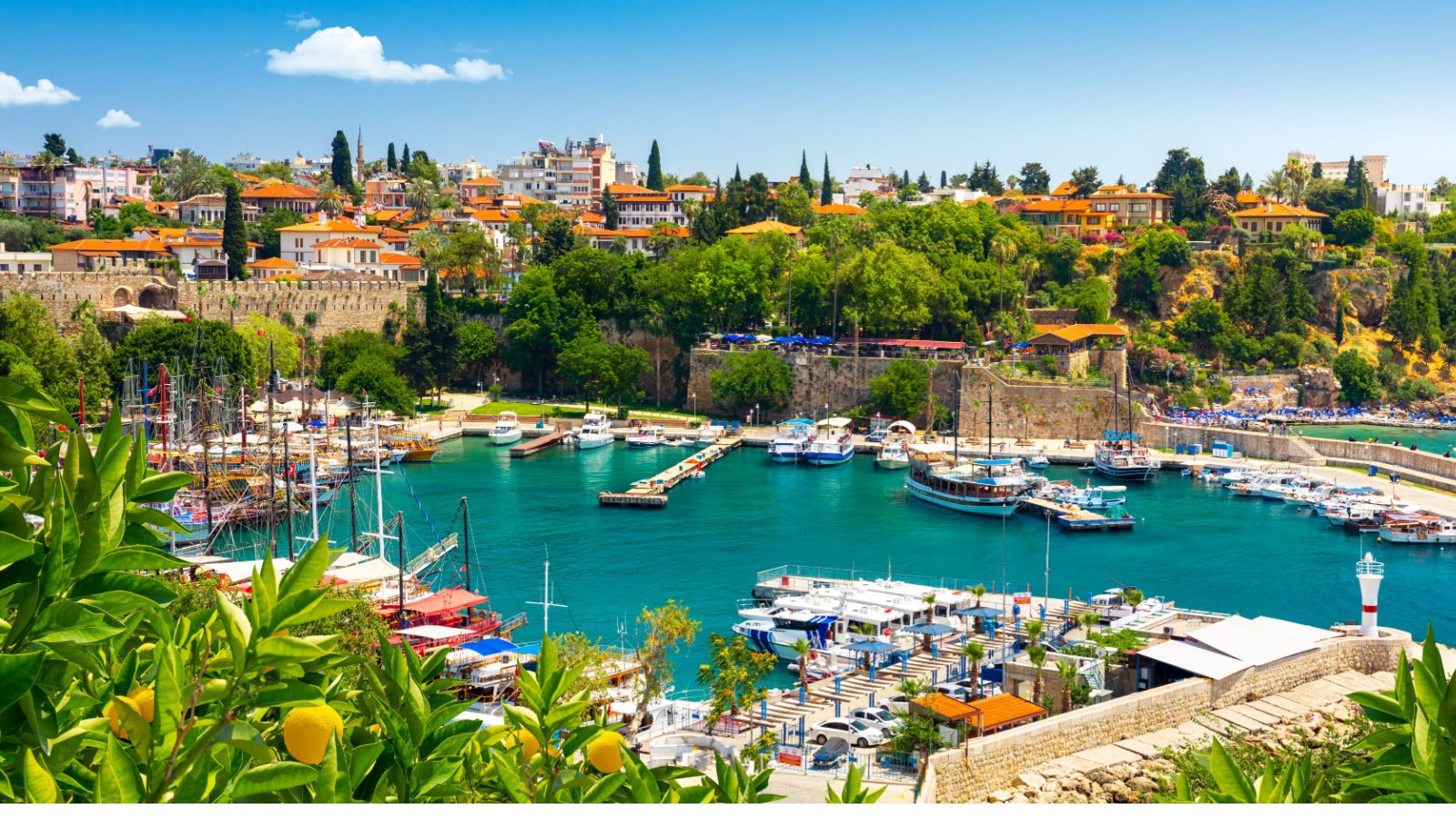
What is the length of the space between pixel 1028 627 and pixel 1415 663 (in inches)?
525

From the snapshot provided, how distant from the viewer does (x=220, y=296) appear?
35.8 metres

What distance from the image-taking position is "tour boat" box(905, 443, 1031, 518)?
2567 cm

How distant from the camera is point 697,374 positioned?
118 ft

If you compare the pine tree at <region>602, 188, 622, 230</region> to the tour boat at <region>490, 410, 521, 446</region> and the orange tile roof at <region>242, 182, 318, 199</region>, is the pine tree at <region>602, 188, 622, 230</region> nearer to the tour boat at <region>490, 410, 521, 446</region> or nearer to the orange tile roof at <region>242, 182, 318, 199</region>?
the orange tile roof at <region>242, 182, 318, 199</region>

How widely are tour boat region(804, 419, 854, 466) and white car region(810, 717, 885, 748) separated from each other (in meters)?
17.9

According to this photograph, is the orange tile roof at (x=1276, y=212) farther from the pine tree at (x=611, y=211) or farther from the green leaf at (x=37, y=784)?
the green leaf at (x=37, y=784)

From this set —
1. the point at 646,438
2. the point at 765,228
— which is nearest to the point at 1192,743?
the point at 646,438

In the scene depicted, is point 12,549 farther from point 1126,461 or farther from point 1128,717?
point 1126,461

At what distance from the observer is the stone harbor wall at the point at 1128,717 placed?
35.1 feet

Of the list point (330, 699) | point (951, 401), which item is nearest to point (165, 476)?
point (330, 699)

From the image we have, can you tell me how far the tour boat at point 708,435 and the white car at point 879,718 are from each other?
19.7 meters

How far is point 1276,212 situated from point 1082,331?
1194 cm

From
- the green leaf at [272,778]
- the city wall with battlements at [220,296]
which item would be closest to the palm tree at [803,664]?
the green leaf at [272,778]
